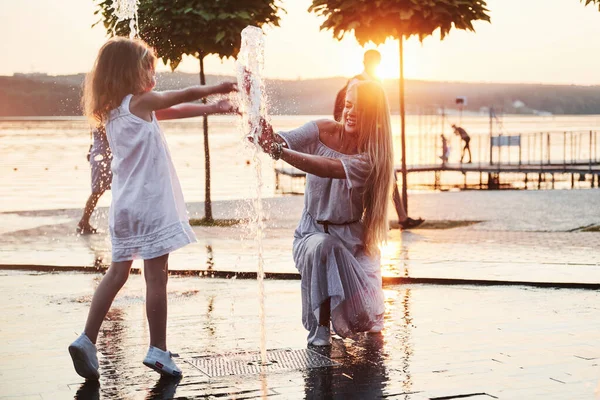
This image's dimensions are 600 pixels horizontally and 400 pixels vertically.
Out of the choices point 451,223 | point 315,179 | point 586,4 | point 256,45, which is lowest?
point 451,223

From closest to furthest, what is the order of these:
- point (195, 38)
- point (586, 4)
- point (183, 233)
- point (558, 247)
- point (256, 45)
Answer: point (183, 233), point (256, 45), point (558, 247), point (586, 4), point (195, 38)

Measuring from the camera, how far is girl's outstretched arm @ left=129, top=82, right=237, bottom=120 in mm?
5859

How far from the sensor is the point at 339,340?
746 centimetres

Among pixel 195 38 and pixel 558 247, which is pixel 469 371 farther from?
pixel 195 38

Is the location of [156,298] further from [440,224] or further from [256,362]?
[440,224]

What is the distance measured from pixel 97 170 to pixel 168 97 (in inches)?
348

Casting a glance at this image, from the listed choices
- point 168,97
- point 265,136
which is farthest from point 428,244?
point 168,97

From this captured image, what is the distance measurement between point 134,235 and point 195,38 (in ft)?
36.3

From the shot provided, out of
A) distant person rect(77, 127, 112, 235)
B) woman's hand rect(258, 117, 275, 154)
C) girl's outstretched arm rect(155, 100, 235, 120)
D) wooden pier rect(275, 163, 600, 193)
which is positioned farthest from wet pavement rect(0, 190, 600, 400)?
wooden pier rect(275, 163, 600, 193)

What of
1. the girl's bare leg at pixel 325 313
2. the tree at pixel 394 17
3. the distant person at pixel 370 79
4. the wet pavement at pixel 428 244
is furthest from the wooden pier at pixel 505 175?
the girl's bare leg at pixel 325 313

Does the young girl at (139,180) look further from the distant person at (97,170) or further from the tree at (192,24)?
the tree at (192,24)

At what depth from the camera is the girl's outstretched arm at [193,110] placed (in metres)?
5.93

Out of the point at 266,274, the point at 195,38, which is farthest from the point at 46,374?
the point at 195,38

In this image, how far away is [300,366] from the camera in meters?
6.54
